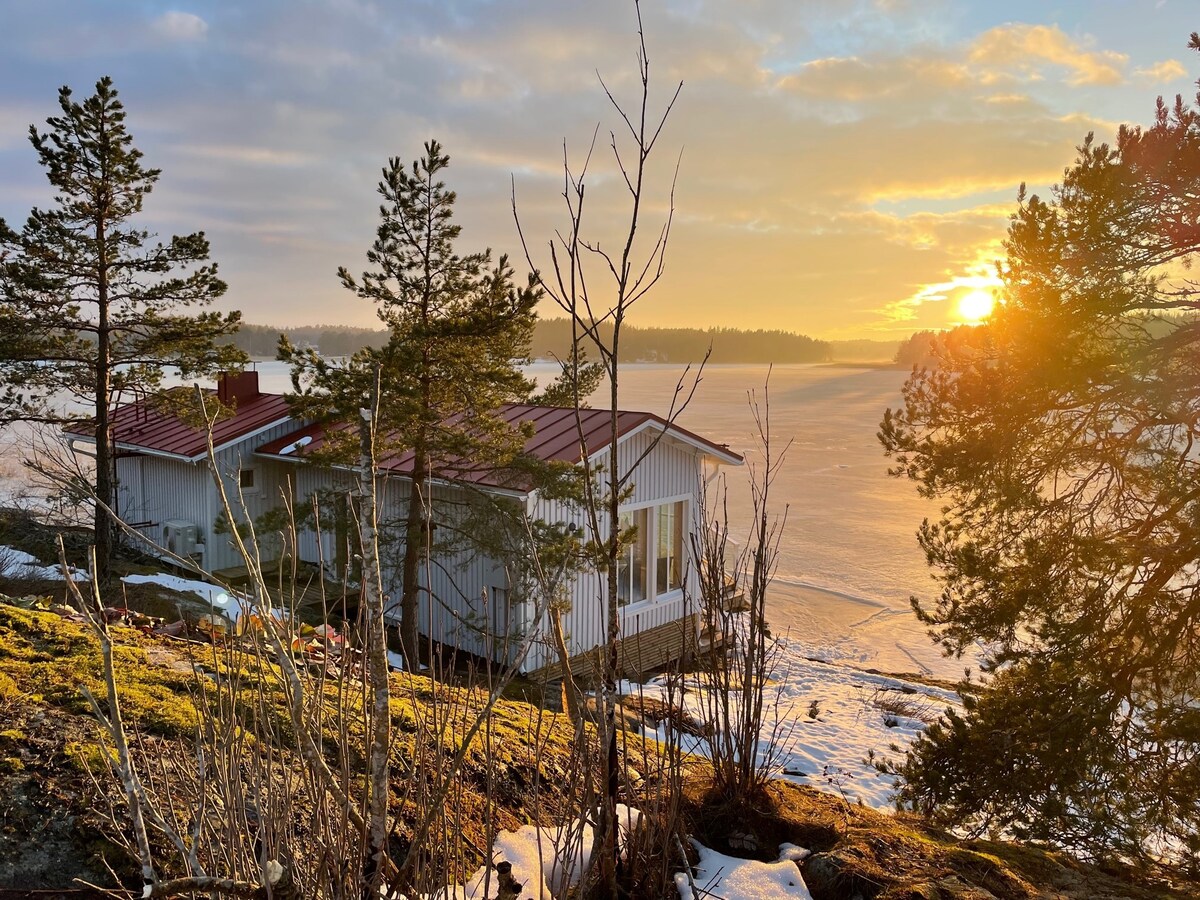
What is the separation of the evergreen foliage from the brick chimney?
51.3 ft

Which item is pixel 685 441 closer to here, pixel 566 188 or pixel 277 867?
pixel 566 188

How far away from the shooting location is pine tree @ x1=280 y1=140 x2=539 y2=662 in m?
8.97

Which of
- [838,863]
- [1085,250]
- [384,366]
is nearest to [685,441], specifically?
[384,366]

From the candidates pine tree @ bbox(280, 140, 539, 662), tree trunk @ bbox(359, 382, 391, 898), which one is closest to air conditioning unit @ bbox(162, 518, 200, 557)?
pine tree @ bbox(280, 140, 539, 662)

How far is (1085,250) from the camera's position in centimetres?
612

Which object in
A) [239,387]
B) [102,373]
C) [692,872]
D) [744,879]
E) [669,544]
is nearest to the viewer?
[692,872]

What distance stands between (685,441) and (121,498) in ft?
46.0

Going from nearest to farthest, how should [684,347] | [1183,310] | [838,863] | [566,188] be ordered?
[566,188]
[838,863]
[1183,310]
[684,347]

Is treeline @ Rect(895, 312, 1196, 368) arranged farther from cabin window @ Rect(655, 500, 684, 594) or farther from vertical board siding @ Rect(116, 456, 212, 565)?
vertical board siding @ Rect(116, 456, 212, 565)

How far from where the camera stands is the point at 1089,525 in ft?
20.9

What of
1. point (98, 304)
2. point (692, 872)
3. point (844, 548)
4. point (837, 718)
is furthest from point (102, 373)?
point (844, 548)

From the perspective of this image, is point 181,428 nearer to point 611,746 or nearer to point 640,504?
point 640,504

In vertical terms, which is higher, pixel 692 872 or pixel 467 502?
pixel 467 502

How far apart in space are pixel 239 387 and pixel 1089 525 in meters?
16.8
